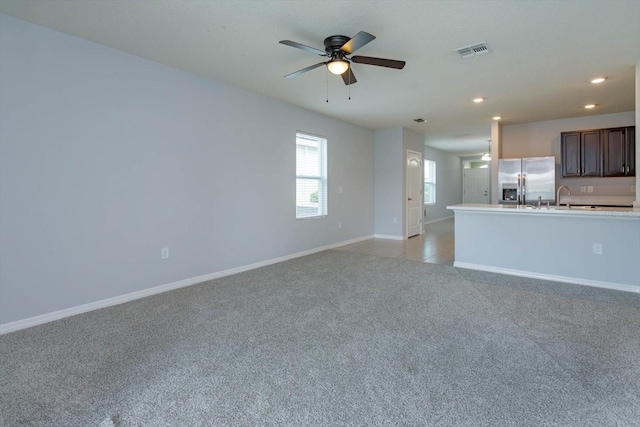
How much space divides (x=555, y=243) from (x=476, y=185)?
Result: 909 cm

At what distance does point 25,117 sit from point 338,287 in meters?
3.40

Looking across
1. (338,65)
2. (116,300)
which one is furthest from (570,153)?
(116,300)

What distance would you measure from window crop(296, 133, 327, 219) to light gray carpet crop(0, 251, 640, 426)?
242 centimetres

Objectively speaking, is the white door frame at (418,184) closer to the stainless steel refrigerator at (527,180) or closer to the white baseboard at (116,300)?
the stainless steel refrigerator at (527,180)

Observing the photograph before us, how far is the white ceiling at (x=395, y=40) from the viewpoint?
2504 millimetres

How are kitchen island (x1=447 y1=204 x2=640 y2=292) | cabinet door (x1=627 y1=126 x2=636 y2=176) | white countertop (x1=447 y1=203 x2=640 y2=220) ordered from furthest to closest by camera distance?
cabinet door (x1=627 y1=126 x2=636 y2=176) → kitchen island (x1=447 y1=204 x2=640 y2=292) → white countertop (x1=447 y1=203 x2=640 y2=220)

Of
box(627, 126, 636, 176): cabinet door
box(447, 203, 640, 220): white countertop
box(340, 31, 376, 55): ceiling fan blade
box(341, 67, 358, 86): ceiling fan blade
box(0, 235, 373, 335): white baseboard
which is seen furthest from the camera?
box(627, 126, 636, 176): cabinet door

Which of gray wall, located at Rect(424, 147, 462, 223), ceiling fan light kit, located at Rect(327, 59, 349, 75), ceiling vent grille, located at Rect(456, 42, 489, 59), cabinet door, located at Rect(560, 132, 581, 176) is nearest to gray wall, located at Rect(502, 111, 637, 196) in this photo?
cabinet door, located at Rect(560, 132, 581, 176)

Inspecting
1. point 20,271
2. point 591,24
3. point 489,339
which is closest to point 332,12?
point 591,24

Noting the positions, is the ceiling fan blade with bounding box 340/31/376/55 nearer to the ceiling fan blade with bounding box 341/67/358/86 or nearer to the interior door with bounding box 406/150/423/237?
the ceiling fan blade with bounding box 341/67/358/86

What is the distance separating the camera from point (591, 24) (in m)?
2.74

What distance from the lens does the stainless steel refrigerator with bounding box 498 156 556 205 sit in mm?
5883

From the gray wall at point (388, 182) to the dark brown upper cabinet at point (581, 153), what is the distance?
302cm

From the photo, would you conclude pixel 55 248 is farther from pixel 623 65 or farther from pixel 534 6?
pixel 623 65
